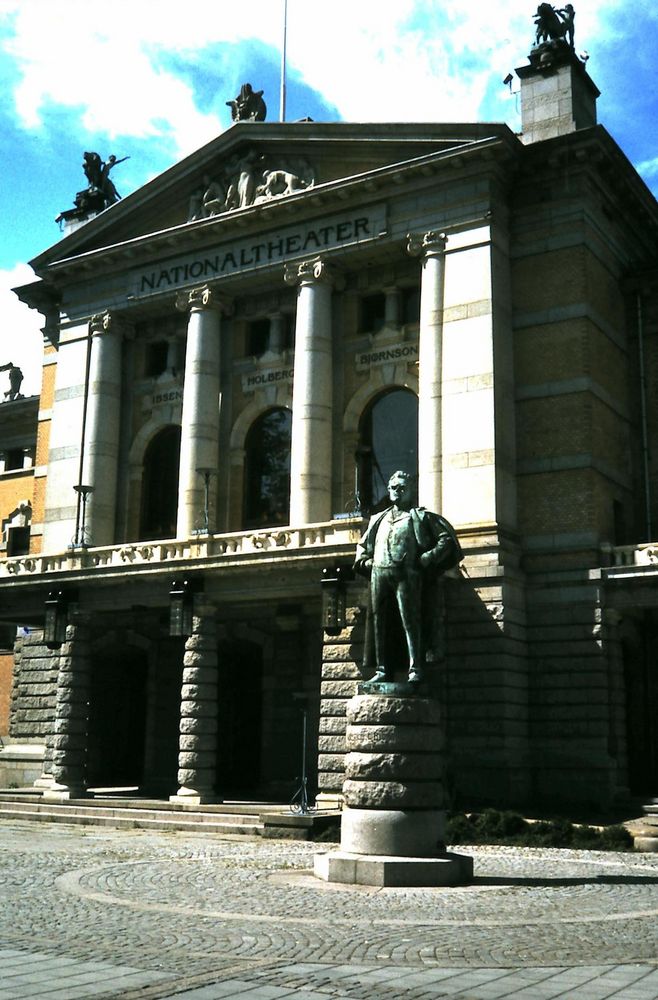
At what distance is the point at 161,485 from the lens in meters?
Result: 35.8

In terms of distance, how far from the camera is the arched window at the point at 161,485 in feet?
116

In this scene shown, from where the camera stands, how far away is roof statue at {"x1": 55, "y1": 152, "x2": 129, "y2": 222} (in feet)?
134

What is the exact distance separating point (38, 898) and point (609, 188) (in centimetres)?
2590

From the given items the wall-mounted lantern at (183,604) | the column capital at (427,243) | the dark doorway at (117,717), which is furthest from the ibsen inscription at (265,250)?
the dark doorway at (117,717)

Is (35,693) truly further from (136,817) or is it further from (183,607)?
(136,817)

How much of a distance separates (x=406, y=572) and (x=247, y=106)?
25.7 meters

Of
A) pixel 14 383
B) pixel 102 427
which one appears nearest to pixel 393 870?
pixel 102 427

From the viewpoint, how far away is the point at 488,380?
29000 millimetres

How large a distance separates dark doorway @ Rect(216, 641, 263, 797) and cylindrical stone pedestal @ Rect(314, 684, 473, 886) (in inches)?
718

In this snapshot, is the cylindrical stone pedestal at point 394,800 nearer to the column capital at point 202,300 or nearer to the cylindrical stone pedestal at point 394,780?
the cylindrical stone pedestal at point 394,780

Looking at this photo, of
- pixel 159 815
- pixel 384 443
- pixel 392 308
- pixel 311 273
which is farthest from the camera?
pixel 311 273

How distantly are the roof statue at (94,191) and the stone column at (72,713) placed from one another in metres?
17.1

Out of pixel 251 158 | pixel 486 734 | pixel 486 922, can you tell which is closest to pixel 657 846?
pixel 486 734

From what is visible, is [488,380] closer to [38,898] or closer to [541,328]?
[541,328]
